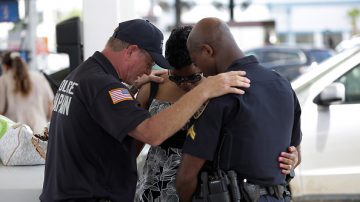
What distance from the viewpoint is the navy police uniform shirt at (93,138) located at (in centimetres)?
280

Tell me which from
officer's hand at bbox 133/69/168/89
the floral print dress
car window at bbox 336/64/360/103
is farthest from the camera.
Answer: car window at bbox 336/64/360/103

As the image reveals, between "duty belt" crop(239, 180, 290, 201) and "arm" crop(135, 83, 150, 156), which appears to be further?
"arm" crop(135, 83, 150, 156)

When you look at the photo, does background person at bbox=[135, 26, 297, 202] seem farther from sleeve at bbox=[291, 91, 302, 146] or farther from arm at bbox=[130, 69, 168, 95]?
sleeve at bbox=[291, 91, 302, 146]

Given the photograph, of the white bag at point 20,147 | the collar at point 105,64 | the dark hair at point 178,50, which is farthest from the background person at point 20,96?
the collar at point 105,64

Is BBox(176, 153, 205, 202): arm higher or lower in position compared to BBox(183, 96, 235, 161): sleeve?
lower

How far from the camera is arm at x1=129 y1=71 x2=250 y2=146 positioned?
108 inches

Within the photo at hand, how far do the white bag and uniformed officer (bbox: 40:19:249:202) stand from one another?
2.88 feet

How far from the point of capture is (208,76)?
2.96m

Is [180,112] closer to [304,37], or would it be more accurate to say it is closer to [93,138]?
[93,138]

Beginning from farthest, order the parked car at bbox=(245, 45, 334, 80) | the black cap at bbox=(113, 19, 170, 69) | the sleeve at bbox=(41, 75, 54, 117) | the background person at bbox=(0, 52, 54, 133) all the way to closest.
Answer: the parked car at bbox=(245, 45, 334, 80) → the sleeve at bbox=(41, 75, 54, 117) → the background person at bbox=(0, 52, 54, 133) → the black cap at bbox=(113, 19, 170, 69)

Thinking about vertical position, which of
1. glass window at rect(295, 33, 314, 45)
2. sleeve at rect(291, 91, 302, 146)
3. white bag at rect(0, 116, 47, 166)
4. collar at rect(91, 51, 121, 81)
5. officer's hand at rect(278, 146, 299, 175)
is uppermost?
collar at rect(91, 51, 121, 81)

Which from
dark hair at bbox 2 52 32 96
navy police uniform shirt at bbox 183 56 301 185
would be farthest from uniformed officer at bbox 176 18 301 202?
dark hair at bbox 2 52 32 96

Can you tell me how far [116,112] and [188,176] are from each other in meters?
0.41

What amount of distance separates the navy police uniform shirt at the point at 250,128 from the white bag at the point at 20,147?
140 cm
